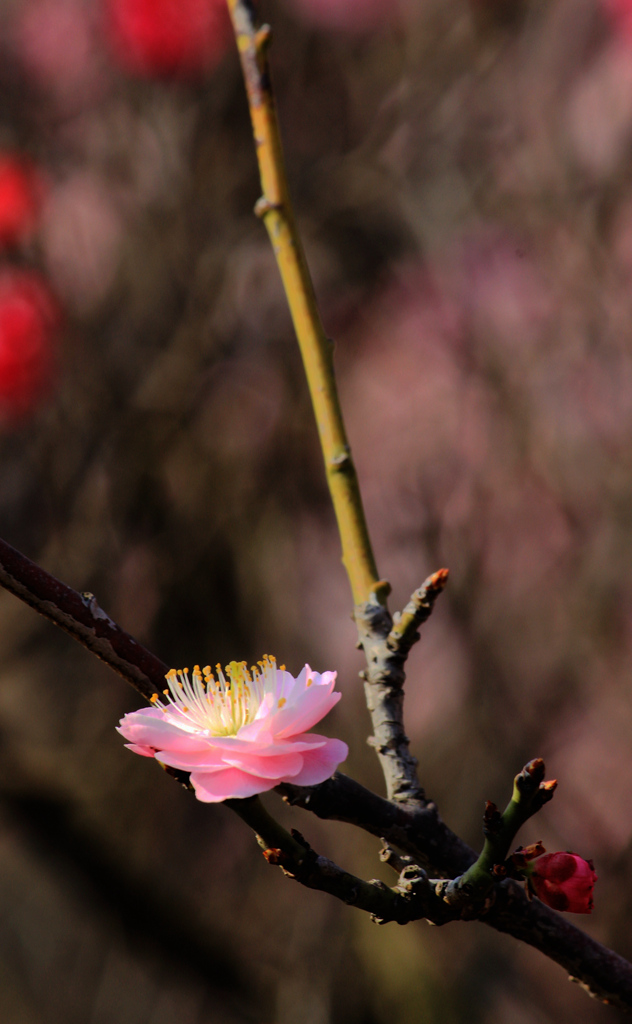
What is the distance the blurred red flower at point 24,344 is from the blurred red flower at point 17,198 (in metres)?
0.05

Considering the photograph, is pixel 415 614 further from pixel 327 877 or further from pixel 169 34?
pixel 169 34

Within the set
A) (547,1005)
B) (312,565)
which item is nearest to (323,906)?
(547,1005)

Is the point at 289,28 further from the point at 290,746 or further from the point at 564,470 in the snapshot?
the point at 290,746

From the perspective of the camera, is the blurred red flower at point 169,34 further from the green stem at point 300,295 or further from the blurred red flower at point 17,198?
the green stem at point 300,295

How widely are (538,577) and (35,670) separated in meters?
0.55

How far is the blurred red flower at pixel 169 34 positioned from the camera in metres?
0.94

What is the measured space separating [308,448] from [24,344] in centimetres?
33

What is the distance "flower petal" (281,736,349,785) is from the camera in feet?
Result: 0.63

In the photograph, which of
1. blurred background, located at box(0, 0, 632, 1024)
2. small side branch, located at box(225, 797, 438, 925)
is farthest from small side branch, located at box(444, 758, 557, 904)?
blurred background, located at box(0, 0, 632, 1024)

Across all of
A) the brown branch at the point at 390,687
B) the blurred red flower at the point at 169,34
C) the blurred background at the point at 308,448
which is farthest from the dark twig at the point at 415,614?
the blurred red flower at the point at 169,34

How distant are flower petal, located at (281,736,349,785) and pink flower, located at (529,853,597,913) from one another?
0.08m

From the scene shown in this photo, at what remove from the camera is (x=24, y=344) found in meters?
0.94

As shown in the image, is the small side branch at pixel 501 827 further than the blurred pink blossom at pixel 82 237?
No

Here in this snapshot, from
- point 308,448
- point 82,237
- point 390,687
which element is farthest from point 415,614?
point 82,237
